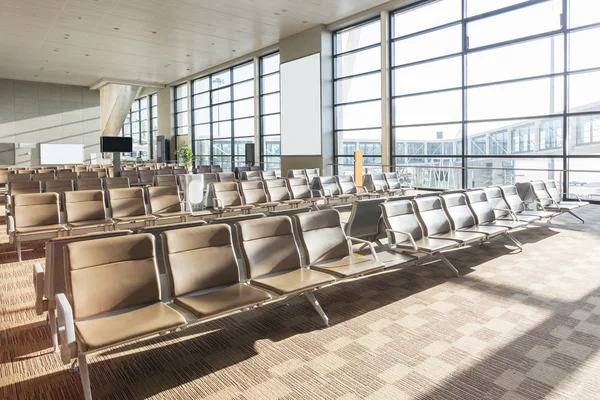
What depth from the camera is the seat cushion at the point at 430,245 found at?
400 cm

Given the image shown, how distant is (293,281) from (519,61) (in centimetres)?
929

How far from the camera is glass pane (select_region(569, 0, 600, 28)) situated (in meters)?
8.86

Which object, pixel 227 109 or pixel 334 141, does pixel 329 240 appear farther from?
pixel 227 109

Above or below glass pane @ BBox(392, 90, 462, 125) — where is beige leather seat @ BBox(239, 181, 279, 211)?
below

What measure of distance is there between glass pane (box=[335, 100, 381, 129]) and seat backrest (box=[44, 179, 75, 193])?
8.57 m

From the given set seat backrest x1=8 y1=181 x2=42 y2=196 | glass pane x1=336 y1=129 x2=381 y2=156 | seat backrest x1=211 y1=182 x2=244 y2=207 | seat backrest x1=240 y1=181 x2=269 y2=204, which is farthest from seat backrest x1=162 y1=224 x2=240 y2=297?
glass pane x1=336 y1=129 x2=381 y2=156

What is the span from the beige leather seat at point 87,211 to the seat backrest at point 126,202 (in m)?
0.14

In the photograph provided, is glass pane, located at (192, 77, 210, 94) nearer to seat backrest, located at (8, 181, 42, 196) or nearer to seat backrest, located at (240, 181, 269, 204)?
seat backrest, located at (240, 181, 269, 204)

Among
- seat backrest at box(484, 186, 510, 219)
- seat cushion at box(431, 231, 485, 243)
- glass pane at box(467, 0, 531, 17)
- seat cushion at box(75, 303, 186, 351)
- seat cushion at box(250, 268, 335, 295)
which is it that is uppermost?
glass pane at box(467, 0, 531, 17)

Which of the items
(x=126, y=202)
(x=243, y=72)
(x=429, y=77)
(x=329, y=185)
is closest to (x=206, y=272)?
(x=126, y=202)

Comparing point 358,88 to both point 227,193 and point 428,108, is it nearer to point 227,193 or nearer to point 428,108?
point 428,108

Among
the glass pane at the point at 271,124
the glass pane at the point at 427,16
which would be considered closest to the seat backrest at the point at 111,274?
the glass pane at the point at 427,16

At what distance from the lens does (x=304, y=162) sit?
1483 centimetres

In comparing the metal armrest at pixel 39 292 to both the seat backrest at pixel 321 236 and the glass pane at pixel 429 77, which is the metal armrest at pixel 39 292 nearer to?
the seat backrest at pixel 321 236
